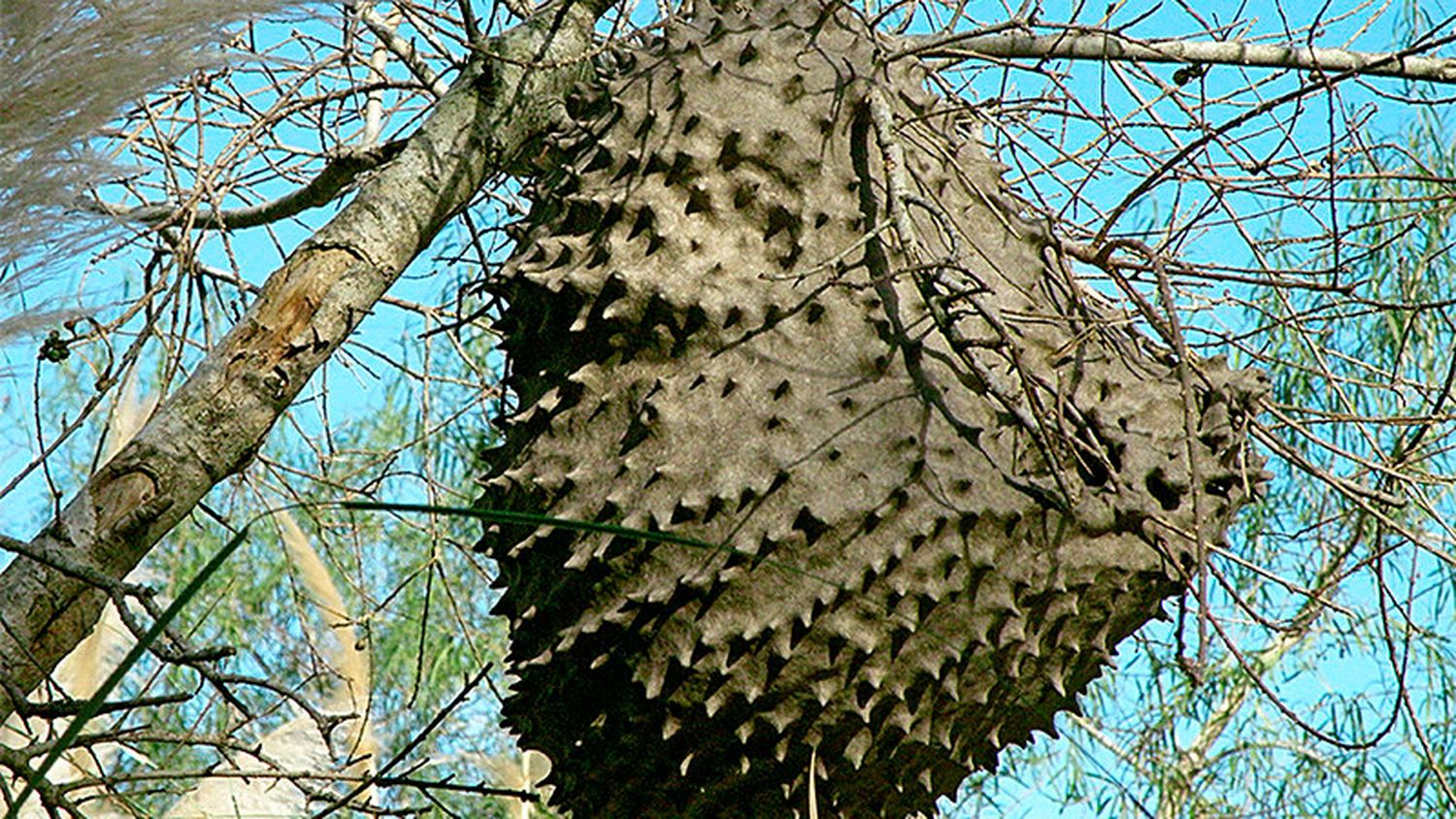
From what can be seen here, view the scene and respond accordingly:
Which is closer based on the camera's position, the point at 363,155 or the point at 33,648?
the point at 33,648

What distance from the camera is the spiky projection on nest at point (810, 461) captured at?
1619mm

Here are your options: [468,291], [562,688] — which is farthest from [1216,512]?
[468,291]

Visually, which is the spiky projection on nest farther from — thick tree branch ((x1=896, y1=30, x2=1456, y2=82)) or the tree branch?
the tree branch

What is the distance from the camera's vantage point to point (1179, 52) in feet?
6.93

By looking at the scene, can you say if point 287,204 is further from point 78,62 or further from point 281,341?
point 78,62

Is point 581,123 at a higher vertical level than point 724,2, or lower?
lower

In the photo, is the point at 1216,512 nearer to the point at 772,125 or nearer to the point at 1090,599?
the point at 1090,599

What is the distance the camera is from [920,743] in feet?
5.55

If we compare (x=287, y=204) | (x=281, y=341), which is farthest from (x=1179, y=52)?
(x=287, y=204)

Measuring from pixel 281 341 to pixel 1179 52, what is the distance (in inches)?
46.3

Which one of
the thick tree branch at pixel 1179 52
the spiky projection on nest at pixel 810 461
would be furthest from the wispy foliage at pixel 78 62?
the thick tree branch at pixel 1179 52

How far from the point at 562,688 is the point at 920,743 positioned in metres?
0.38

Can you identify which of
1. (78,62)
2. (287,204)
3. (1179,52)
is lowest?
(78,62)

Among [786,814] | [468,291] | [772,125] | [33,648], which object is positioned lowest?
[33,648]
